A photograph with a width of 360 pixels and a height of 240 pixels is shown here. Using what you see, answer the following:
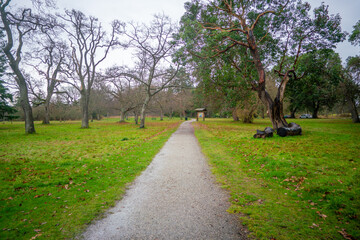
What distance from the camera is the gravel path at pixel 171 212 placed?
2.48 m

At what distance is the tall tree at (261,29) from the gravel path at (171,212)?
384 inches

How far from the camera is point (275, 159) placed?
617 cm

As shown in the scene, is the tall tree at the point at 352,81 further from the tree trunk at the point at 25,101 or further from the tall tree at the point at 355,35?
the tree trunk at the point at 25,101

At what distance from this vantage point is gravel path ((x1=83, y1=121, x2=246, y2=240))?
8.13 feet

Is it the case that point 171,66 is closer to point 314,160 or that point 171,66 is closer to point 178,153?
point 178,153

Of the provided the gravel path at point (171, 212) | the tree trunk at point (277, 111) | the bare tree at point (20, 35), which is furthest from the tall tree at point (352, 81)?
the bare tree at point (20, 35)

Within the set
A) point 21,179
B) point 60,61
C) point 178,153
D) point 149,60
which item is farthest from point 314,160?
point 60,61

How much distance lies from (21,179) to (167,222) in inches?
196

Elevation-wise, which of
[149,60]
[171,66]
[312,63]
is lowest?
[312,63]

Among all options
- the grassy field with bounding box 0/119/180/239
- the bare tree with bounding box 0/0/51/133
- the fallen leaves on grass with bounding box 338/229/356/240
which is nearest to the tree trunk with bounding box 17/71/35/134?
the bare tree with bounding box 0/0/51/133

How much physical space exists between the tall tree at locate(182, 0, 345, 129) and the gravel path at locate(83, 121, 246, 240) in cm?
975

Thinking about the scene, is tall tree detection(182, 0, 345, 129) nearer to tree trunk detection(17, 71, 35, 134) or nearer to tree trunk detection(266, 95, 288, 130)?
tree trunk detection(266, 95, 288, 130)

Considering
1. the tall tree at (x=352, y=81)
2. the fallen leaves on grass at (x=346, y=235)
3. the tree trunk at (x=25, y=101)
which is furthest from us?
the tall tree at (x=352, y=81)

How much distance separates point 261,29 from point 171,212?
15070 millimetres
